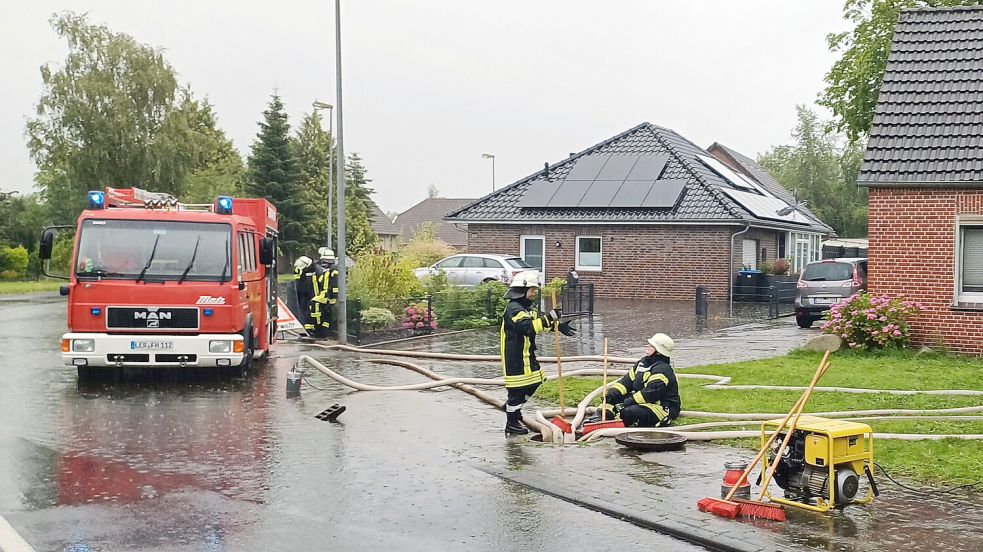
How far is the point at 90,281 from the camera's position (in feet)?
42.0

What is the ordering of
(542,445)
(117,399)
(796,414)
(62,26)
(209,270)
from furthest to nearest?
(62,26) < (209,270) < (117,399) < (542,445) < (796,414)

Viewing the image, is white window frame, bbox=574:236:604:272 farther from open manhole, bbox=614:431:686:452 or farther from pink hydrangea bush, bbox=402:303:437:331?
open manhole, bbox=614:431:686:452

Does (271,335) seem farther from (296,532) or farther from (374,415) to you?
(296,532)

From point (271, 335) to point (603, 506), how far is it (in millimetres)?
11293

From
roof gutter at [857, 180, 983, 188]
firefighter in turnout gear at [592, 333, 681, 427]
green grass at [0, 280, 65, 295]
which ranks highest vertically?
roof gutter at [857, 180, 983, 188]

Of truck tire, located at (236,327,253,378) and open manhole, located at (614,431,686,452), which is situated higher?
truck tire, located at (236,327,253,378)

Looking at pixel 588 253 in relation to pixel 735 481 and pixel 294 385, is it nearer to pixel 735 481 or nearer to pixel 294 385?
pixel 294 385

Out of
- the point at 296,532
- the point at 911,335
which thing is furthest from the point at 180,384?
the point at 911,335

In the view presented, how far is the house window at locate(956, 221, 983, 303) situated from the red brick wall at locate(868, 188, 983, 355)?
17cm

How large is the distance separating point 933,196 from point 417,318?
32.8 ft

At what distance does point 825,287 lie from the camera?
23719 mm

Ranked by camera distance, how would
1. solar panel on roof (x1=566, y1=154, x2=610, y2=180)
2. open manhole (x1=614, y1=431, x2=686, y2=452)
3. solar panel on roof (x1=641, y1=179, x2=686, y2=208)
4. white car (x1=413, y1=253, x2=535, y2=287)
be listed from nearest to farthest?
open manhole (x1=614, y1=431, x2=686, y2=452), white car (x1=413, y1=253, x2=535, y2=287), solar panel on roof (x1=641, y1=179, x2=686, y2=208), solar panel on roof (x1=566, y1=154, x2=610, y2=180)

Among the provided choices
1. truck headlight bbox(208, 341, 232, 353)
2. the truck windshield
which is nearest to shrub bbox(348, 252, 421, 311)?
the truck windshield

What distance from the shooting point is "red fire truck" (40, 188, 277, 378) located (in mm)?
12758
